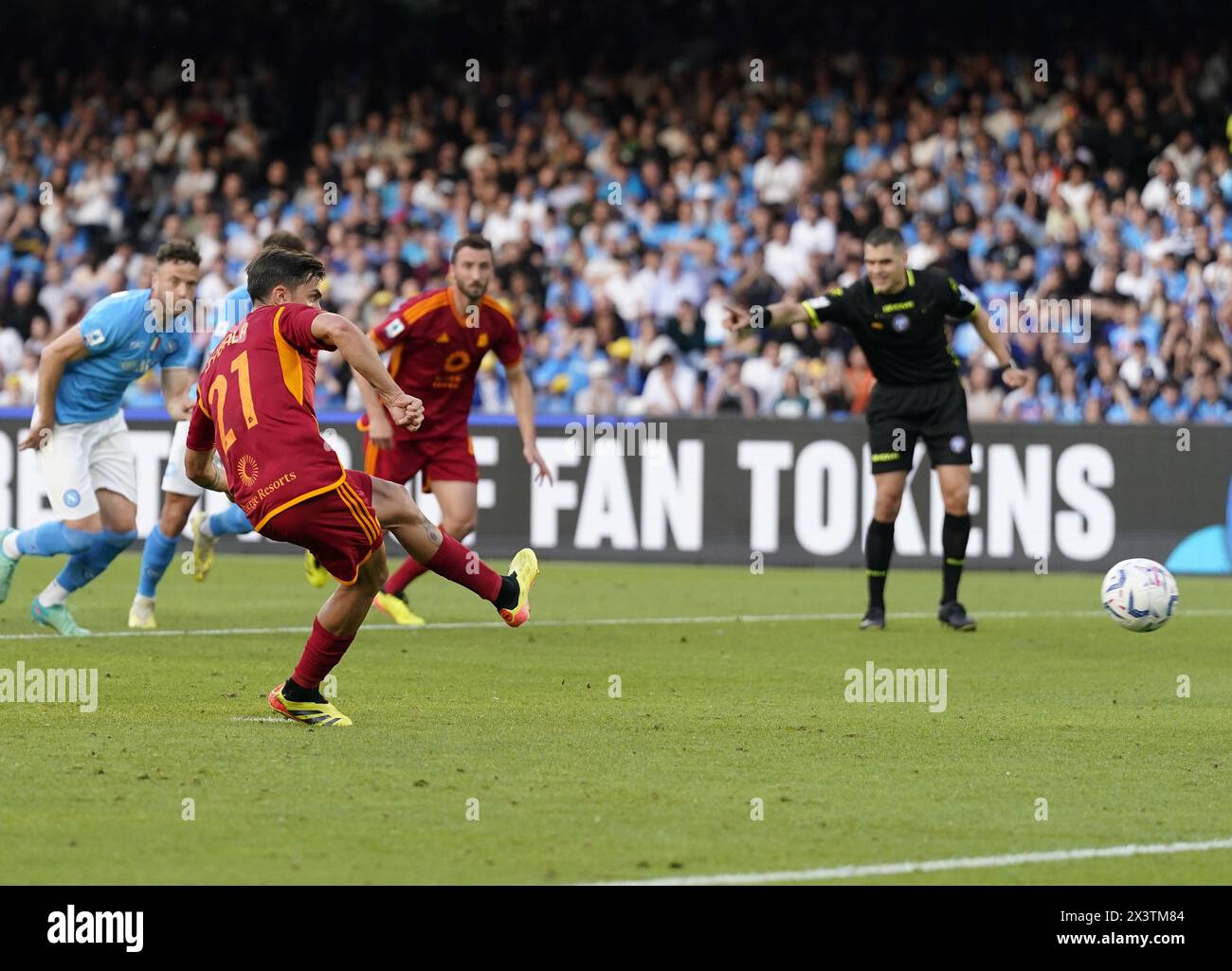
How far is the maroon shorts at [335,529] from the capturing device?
7.90 metres

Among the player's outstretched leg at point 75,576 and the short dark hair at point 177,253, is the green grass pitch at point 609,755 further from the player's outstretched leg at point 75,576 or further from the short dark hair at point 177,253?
the short dark hair at point 177,253

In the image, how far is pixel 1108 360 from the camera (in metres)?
19.9

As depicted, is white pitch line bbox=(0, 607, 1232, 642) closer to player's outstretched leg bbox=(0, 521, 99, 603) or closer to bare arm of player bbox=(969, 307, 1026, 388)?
player's outstretched leg bbox=(0, 521, 99, 603)

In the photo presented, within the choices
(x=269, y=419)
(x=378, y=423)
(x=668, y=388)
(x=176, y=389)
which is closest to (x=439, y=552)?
(x=269, y=419)

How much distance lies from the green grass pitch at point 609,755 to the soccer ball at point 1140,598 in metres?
0.25

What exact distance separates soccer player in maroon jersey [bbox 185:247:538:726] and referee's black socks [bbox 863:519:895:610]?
547cm

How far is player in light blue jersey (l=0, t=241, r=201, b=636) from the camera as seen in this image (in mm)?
11078

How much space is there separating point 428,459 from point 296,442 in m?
5.05

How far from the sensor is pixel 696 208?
77.4 feet

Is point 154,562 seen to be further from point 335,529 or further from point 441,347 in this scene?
point 335,529

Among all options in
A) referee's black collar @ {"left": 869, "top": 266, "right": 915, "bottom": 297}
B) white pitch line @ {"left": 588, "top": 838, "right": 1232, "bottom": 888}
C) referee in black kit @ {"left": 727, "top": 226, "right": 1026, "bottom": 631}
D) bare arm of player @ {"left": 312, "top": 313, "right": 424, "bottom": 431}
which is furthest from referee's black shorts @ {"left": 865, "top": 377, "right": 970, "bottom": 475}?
white pitch line @ {"left": 588, "top": 838, "right": 1232, "bottom": 888}

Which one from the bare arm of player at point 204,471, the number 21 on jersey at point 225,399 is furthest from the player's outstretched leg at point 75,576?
the number 21 on jersey at point 225,399
